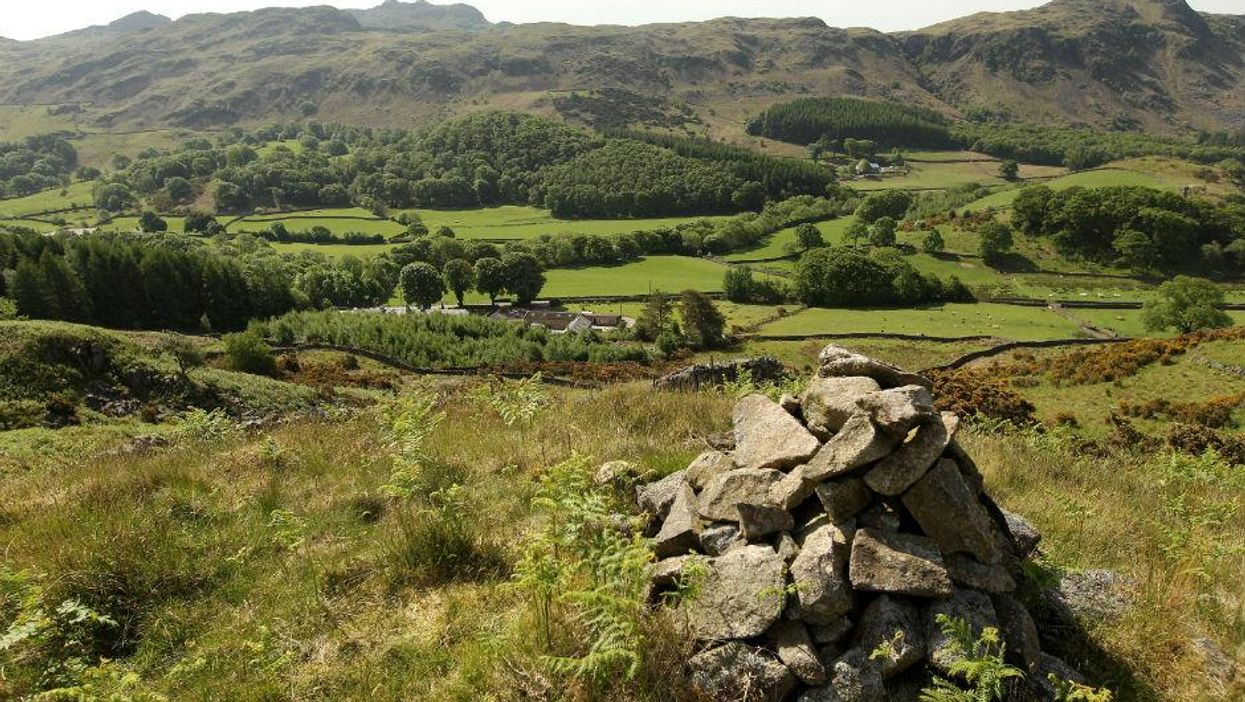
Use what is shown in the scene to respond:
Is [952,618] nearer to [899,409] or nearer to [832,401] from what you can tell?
[899,409]

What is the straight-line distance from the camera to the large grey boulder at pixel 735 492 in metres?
6.31

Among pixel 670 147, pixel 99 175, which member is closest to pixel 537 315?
pixel 670 147

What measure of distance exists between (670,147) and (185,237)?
12960 centimetres

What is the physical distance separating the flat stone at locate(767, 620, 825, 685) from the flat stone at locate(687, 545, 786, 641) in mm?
157

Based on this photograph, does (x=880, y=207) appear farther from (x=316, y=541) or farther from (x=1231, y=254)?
(x=316, y=541)

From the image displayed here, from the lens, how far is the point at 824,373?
734 centimetres

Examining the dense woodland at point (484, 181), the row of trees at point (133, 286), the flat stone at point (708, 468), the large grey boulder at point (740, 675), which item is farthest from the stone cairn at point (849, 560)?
the dense woodland at point (484, 181)

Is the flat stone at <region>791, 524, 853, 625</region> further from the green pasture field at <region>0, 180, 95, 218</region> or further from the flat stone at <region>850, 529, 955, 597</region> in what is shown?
the green pasture field at <region>0, 180, 95, 218</region>

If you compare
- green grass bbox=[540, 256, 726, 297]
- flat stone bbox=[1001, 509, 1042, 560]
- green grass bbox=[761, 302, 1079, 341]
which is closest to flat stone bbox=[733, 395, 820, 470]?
flat stone bbox=[1001, 509, 1042, 560]

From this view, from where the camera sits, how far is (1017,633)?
5.55m

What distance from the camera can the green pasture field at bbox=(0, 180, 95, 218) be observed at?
15425cm

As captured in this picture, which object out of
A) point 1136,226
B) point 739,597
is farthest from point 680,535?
point 1136,226

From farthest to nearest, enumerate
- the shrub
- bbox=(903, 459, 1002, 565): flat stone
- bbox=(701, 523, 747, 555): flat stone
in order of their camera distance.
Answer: the shrub → bbox=(701, 523, 747, 555): flat stone → bbox=(903, 459, 1002, 565): flat stone

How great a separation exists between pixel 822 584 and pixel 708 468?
2.23m
